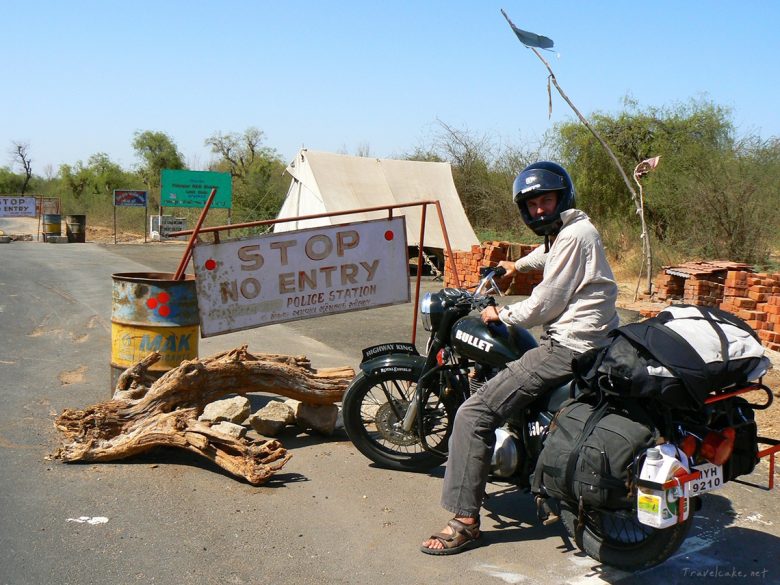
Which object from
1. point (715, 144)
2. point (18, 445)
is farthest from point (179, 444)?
point (715, 144)

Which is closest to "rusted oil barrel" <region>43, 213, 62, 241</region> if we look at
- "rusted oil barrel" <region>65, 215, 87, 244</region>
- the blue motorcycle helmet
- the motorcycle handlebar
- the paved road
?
"rusted oil barrel" <region>65, 215, 87, 244</region>

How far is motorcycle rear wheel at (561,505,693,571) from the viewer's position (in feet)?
12.0

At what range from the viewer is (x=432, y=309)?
479 centimetres

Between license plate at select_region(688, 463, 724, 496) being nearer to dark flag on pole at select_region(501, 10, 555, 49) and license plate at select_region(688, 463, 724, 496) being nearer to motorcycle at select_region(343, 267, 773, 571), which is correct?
motorcycle at select_region(343, 267, 773, 571)

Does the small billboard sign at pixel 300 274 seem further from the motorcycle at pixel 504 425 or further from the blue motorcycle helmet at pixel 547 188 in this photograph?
the blue motorcycle helmet at pixel 547 188

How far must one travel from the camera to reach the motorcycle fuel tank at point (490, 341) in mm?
4449

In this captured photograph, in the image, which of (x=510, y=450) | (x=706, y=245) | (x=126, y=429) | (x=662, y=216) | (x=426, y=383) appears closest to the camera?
(x=510, y=450)

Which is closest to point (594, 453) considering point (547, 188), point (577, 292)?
point (577, 292)

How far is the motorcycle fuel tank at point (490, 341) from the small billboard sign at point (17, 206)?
3464 cm

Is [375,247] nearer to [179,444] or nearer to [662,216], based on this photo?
[179,444]

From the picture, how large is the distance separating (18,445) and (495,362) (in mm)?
3534

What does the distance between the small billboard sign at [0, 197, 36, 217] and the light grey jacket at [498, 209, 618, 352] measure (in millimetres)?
35218

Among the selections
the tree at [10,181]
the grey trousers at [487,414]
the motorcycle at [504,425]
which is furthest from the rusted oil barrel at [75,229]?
the tree at [10,181]

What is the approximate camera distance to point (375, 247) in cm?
646
